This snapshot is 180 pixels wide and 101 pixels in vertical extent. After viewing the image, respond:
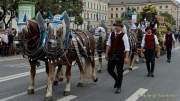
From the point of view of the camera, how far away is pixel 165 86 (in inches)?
533

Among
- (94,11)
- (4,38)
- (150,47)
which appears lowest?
(4,38)

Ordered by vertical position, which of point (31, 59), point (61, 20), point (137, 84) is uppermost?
point (61, 20)

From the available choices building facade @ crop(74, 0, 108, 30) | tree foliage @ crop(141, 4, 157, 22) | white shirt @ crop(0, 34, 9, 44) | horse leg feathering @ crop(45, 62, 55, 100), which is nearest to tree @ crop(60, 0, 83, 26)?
white shirt @ crop(0, 34, 9, 44)

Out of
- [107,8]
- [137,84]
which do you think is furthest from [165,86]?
[107,8]

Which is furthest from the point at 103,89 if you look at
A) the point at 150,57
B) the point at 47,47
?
the point at 150,57

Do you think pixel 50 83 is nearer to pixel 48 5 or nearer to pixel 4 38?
pixel 4 38

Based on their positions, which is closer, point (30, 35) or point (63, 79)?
point (30, 35)

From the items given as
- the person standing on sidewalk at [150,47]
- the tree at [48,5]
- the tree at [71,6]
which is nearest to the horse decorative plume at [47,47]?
the person standing on sidewalk at [150,47]

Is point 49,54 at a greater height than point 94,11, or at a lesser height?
lesser

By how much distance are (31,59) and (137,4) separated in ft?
498

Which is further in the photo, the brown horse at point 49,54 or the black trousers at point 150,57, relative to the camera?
the black trousers at point 150,57

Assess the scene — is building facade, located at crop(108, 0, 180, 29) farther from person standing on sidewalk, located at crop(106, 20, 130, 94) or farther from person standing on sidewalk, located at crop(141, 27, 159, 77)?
person standing on sidewalk, located at crop(106, 20, 130, 94)

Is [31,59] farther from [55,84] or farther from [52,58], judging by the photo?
[55,84]

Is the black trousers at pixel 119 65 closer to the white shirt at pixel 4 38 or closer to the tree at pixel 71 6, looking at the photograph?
the white shirt at pixel 4 38
